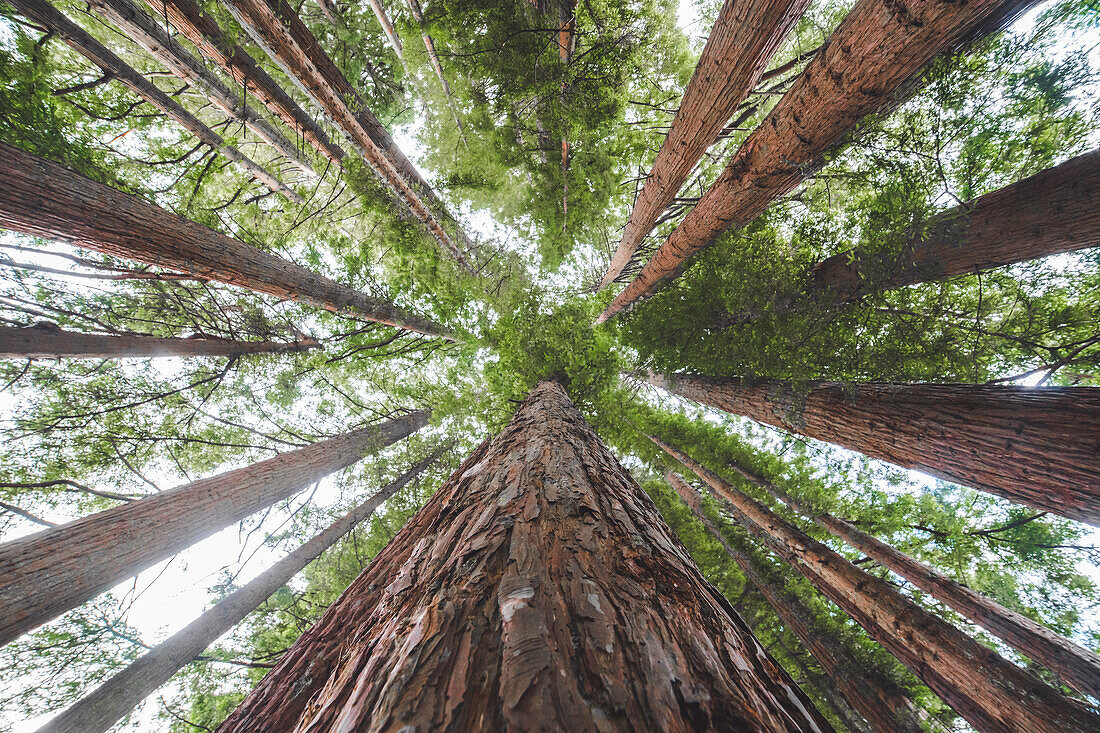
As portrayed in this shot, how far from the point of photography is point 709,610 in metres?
0.97

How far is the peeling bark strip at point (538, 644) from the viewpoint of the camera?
1.81 ft

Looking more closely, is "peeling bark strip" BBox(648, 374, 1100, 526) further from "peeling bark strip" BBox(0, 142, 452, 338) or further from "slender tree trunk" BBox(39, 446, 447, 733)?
"slender tree trunk" BBox(39, 446, 447, 733)

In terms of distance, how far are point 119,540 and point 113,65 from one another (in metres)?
7.76

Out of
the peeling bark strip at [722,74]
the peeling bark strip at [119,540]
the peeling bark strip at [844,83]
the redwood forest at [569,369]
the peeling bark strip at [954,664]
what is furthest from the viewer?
the peeling bark strip at [954,664]

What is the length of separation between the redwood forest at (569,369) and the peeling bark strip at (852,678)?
70mm

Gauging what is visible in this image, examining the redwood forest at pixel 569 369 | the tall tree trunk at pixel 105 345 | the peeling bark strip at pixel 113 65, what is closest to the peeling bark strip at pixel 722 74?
the redwood forest at pixel 569 369

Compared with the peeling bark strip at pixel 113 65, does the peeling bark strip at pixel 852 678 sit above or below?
below

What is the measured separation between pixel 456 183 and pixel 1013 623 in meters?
10.1

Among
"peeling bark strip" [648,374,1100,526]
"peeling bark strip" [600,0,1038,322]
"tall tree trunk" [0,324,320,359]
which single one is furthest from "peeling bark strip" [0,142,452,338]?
"peeling bark strip" [648,374,1100,526]

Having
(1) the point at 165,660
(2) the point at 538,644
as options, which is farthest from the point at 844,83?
(1) the point at 165,660

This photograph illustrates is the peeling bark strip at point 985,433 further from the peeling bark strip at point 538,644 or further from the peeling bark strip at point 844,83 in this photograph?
the peeling bark strip at point 538,644

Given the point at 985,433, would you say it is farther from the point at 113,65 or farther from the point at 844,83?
the point at 113,65

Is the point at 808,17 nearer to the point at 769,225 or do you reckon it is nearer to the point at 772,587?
the point at 769,225

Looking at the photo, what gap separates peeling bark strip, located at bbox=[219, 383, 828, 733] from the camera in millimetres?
551
